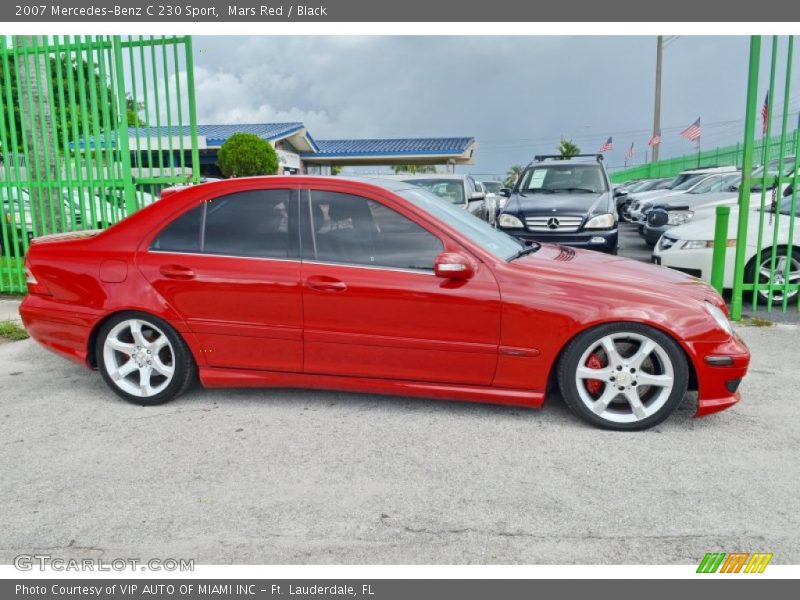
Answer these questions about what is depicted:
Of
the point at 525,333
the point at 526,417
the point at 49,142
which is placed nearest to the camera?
the point at 525,333

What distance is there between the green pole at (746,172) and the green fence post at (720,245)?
126mm

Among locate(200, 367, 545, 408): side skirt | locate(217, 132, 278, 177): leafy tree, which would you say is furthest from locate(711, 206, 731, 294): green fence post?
locate(217, 132, 278, 177): leafy tree

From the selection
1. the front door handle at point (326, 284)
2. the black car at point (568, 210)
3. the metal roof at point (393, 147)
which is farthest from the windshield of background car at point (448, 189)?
the metal roof at point (393, 147)

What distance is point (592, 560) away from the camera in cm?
266

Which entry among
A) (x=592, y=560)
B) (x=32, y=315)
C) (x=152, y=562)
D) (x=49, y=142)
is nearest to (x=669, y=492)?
(x=592, y=560)

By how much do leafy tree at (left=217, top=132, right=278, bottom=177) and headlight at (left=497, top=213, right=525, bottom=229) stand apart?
52.1 feet

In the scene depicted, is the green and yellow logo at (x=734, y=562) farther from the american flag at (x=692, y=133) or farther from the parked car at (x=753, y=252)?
the american flag at (x=692, y=133)

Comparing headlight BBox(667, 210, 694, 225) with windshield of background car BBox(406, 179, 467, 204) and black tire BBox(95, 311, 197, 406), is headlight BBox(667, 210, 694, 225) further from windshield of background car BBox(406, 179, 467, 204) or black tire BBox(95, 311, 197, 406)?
black tire BBox(95, 311, 197, 406)

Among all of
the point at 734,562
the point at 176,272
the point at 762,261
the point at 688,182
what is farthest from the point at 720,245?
the point at 688,182

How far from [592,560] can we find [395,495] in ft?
3.14

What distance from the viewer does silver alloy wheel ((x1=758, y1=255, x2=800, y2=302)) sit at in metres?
6.94

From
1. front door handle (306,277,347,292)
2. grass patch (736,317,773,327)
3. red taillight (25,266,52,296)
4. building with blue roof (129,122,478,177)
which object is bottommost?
grass patch (736,317,773,327)

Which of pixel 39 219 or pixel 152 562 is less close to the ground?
pixel 39 219

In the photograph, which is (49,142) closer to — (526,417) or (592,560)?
(526,417)
